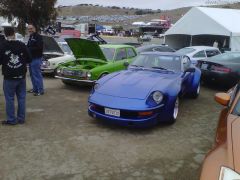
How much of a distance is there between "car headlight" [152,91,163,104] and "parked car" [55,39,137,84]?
133 inches

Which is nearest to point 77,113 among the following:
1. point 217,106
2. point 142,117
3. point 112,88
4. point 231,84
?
point 112,88

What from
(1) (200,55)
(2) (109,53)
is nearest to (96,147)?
(2) (109,53)

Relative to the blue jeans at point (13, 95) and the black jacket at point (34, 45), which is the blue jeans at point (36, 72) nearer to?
the black jacket at point (34, 45)

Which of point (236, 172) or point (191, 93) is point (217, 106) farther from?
point (236, 172)

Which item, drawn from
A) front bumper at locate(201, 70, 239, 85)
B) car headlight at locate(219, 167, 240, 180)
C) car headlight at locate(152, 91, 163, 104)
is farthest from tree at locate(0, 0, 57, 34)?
car headlight at locate(219, 167, 240, 180)

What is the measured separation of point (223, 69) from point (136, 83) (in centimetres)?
444

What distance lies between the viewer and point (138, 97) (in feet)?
20.3

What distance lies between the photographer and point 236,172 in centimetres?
265

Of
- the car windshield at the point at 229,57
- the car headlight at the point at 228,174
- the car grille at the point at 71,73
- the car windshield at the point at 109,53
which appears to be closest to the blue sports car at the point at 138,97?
→ the car grille at the point at 71,73

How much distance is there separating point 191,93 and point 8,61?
186 inches

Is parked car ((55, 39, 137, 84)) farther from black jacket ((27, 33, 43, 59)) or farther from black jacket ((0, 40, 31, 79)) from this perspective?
black jacket ((0, 40, 31, 79))

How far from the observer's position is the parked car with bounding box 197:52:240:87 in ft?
33.0

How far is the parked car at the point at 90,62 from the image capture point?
943 cm

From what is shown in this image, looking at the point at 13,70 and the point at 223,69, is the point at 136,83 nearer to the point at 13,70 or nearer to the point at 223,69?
the point at 13,70
